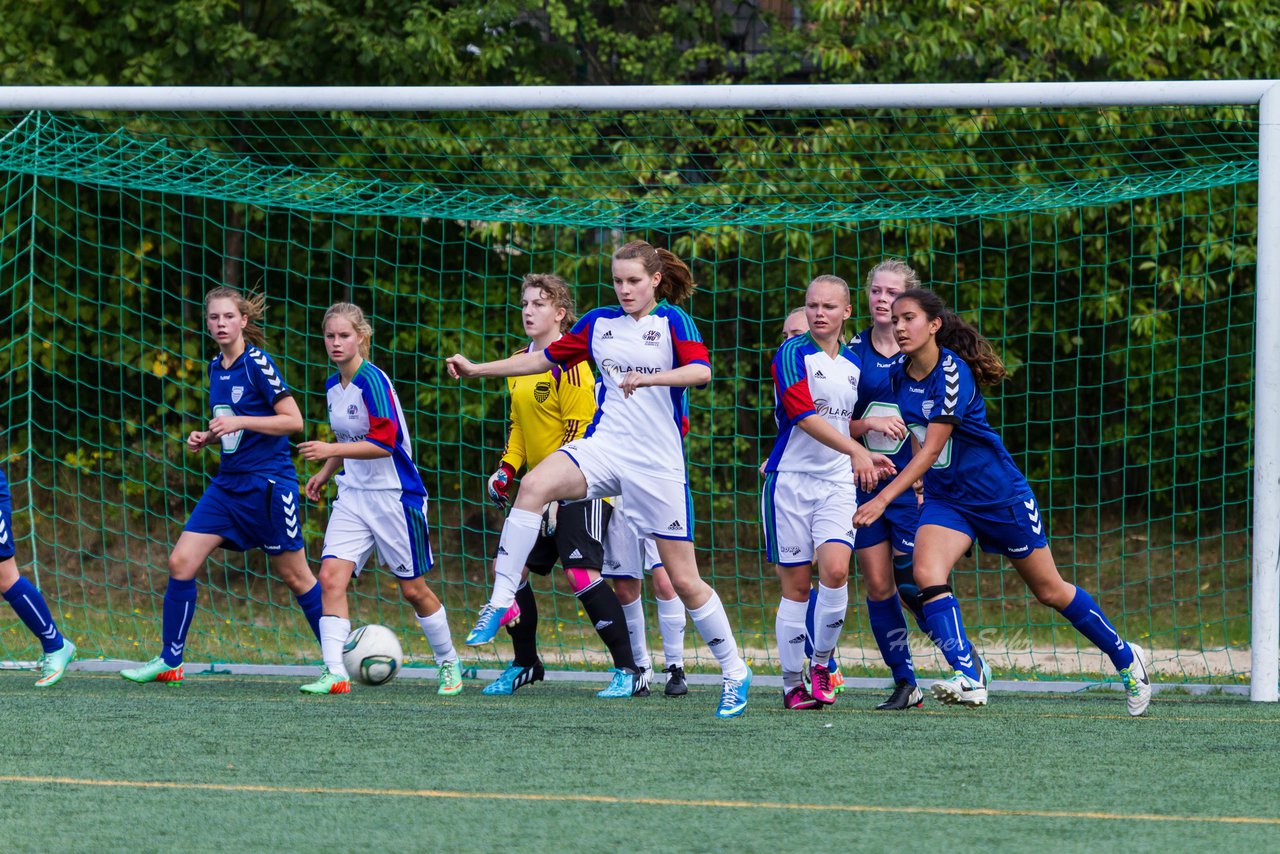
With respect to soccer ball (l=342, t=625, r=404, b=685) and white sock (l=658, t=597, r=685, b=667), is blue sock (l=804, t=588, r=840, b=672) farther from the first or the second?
soccer ball (l=342, t=625, r=404, b=685)

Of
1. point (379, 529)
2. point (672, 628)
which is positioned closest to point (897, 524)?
point (672, 628)

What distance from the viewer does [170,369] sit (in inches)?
451

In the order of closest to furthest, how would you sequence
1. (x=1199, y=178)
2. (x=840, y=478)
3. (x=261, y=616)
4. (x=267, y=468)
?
(x=840, y=478) → (x=267, y=468) → (x=1199, y=178) → (x=261, y=616)

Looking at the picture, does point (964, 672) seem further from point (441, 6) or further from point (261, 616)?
point (441, 6)

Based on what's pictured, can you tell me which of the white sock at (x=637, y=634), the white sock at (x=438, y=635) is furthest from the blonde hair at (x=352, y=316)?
the white sock at (x=637, y=634)

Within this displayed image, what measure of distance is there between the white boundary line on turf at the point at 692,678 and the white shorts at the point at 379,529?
1191mm

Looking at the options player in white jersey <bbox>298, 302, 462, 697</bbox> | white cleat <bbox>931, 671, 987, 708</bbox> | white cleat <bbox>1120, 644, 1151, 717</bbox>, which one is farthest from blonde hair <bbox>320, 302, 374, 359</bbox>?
white cleat <bbox>1120, 644, 1151, 717</bbox>

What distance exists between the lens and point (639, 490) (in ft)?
18.1

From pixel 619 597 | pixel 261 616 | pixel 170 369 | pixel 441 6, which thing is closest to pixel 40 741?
pixel 619 597

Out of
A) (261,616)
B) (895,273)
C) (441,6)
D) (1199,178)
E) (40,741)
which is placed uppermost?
(441,6)

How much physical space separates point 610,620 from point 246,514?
159cm

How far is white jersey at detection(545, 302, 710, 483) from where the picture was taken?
5.55 meters

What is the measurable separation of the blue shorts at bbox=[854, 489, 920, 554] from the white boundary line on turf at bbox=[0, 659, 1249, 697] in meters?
1.50

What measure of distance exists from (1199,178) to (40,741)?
588 cm
